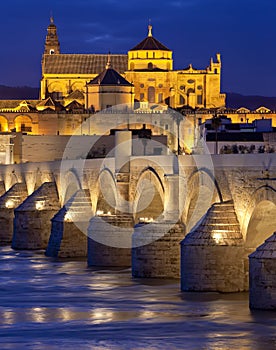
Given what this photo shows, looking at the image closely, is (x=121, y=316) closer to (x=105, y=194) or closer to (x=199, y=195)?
(x=199, y=195)

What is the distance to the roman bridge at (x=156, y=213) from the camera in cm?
2214

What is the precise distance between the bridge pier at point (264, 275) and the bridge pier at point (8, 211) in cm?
2087

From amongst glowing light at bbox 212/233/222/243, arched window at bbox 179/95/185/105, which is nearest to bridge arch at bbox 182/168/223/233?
glowing light at bbox 212/233/222/243

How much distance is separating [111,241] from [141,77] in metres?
57.1

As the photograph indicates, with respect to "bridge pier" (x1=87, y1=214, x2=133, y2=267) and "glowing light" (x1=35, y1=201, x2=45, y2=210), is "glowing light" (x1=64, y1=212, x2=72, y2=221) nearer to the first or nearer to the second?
"bridge pier" (x1=87, y1=214, x2=133, y2=267)

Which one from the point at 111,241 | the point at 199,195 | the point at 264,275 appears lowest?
the point at 264,275

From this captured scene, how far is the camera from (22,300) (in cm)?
2359

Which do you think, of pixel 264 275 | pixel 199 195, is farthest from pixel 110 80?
pixel 264 275

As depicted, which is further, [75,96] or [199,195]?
[75,96]

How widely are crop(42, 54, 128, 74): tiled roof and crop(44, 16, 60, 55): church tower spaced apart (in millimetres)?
8267

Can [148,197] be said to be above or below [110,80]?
below

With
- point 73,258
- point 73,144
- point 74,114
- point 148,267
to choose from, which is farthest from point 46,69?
point 148,267

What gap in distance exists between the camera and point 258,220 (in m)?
22.2

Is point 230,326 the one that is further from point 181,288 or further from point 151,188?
point 151,188
